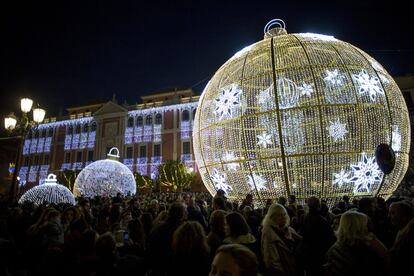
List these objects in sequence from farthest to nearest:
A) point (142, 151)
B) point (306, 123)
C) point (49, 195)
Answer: point (142, 151), point (49, 195), point (306, 123)

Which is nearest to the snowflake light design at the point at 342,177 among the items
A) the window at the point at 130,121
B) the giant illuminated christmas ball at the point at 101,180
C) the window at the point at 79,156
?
the giant illuminated christmas ball at the point at 101,180

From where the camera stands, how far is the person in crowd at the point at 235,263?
1.36 m

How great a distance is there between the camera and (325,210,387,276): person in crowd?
7.54 ft

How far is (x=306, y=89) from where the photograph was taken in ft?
21.6

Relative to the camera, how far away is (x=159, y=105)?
3719 cm

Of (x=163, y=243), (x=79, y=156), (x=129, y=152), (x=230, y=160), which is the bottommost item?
(x=163, y=243)

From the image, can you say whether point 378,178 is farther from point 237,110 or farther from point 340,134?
point 237,110

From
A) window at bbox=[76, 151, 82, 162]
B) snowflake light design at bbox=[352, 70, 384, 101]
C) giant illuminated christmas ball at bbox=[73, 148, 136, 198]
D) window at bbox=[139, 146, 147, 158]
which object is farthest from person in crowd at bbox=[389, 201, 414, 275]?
window at bbox=[76, 151, 82, 162]

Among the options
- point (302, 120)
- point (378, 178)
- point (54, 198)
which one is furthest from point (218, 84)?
point (54, 198)

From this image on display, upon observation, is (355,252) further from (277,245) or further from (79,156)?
(79,156)

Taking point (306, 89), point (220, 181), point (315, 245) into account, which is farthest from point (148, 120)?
point (315, 245)

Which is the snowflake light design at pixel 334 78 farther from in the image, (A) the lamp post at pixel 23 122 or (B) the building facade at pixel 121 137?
(B) the building facade at pixel 121 137

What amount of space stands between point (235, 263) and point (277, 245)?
177 centimetres

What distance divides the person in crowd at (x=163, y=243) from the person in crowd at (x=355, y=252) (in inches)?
63.5
